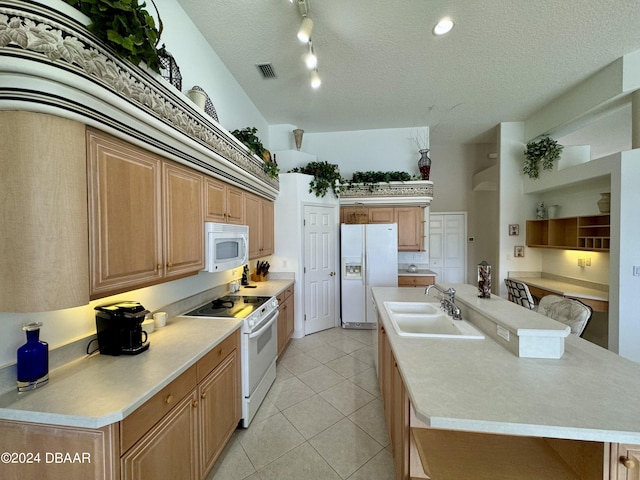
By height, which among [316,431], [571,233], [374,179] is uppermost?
[374,179]

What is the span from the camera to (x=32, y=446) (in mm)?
991

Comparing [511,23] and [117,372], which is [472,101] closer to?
[511,23]

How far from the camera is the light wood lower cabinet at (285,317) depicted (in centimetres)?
318

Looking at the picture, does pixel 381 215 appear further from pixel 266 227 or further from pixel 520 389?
pixel 520 389

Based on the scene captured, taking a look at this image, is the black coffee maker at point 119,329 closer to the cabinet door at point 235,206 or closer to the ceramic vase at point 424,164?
the cabinet door at point 235,206

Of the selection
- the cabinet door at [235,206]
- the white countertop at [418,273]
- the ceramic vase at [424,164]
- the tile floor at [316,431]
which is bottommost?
the tile floor at [316,431]

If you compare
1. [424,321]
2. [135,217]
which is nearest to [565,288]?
[424,321]

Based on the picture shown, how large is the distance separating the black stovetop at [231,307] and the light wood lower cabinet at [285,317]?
0.60 meters

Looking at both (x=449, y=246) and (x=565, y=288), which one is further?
(x=449, y=246)

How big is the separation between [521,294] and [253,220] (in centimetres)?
355

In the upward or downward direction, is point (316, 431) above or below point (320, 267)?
below

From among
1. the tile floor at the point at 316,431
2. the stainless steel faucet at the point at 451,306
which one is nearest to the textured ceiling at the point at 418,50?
the stainless steel faucet at the point at 451,306

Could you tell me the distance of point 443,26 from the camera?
237 centimetres

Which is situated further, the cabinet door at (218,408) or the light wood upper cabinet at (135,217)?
the cabinet door at (218,408)
